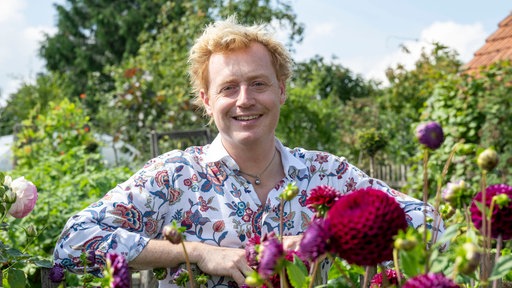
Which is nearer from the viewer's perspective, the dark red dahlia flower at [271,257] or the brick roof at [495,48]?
the dark red dahlia flower at [271,257]

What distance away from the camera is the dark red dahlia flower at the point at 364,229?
0.74 meters

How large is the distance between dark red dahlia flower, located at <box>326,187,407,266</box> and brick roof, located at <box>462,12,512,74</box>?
638cm

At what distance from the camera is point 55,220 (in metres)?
4.25

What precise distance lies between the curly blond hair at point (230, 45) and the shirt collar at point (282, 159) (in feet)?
0.67

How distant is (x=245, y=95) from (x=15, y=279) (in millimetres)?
829

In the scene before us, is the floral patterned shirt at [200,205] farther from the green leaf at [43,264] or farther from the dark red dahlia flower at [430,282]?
the dark red dahlia flower at [430,282]

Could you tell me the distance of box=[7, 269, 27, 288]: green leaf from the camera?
1668mm

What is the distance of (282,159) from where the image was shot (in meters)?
2.32

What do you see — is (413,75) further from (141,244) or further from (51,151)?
(141,244)

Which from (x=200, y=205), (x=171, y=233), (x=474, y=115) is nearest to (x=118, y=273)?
(x=171, y=233)

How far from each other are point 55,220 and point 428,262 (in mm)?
3753

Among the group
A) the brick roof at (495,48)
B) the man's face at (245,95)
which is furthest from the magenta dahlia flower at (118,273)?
the brick roof at (495,48)

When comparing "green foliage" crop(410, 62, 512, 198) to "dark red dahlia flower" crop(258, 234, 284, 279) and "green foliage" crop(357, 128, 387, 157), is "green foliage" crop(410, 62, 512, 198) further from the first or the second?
"dark red dahlia flower" crop(258, 234, 284, 279)

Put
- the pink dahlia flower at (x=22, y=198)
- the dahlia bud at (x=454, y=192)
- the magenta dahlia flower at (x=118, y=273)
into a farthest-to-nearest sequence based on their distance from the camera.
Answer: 1. the pink dahlia flower at (x=22, y=198)
2. the dahlia bud at (x=454, y=192)
3. the magenta dahlia flower at (x=118, y=273)
